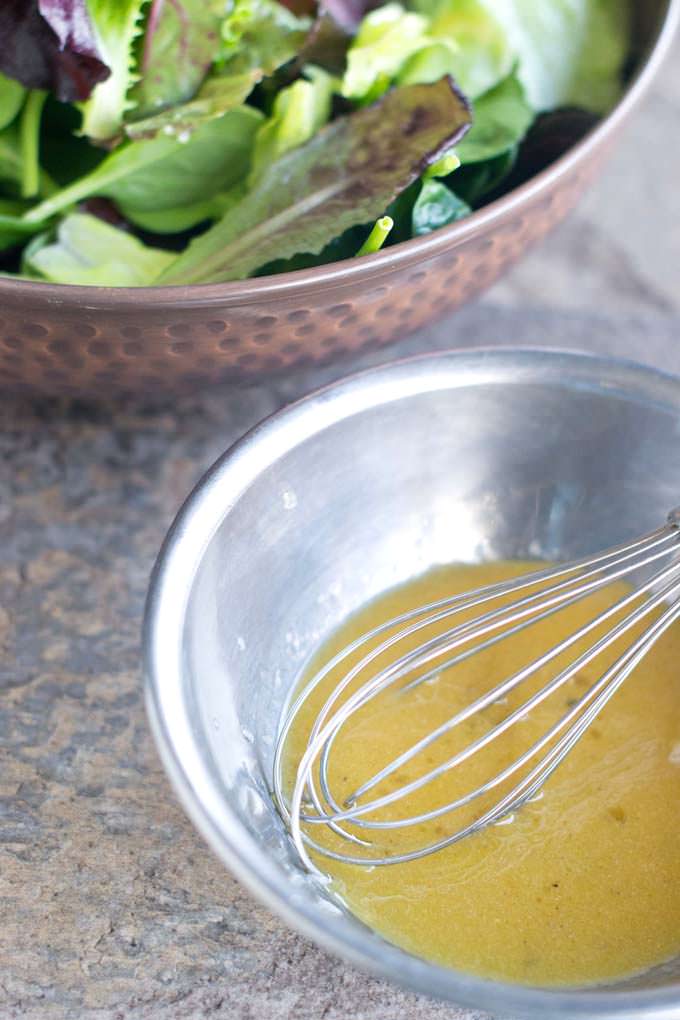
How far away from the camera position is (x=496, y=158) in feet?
1.94

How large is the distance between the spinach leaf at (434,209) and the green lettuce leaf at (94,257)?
130mm

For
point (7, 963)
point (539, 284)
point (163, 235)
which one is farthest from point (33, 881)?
point (539, 284)

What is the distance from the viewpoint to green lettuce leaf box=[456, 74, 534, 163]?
586 millimetres

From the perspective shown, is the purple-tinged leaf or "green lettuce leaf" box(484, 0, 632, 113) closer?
the purple-tinged leaf

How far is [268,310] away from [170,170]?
0.14m

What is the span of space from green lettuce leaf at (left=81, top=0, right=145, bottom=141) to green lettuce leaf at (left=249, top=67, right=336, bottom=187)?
0.07 m

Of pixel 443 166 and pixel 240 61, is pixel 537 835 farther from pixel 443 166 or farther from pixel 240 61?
pixel 240 61

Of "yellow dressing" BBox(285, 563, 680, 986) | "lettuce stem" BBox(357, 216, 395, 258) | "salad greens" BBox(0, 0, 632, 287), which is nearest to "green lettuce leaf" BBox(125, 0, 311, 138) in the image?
"salad greens" BBox(0, 0, 632, 287)

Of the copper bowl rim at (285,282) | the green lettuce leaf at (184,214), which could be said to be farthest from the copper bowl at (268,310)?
the green lettuce leaf at (184,214)

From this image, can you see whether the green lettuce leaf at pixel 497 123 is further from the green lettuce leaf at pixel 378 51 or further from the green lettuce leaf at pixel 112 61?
the green lettuce leaf at pixel 112 61

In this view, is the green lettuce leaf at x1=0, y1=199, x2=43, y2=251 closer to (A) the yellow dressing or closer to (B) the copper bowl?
(B) the copper bowl

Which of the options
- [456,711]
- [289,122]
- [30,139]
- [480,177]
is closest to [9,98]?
[30,139]

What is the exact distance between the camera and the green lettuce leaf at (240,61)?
0.54 meters

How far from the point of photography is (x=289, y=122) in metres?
0.57
